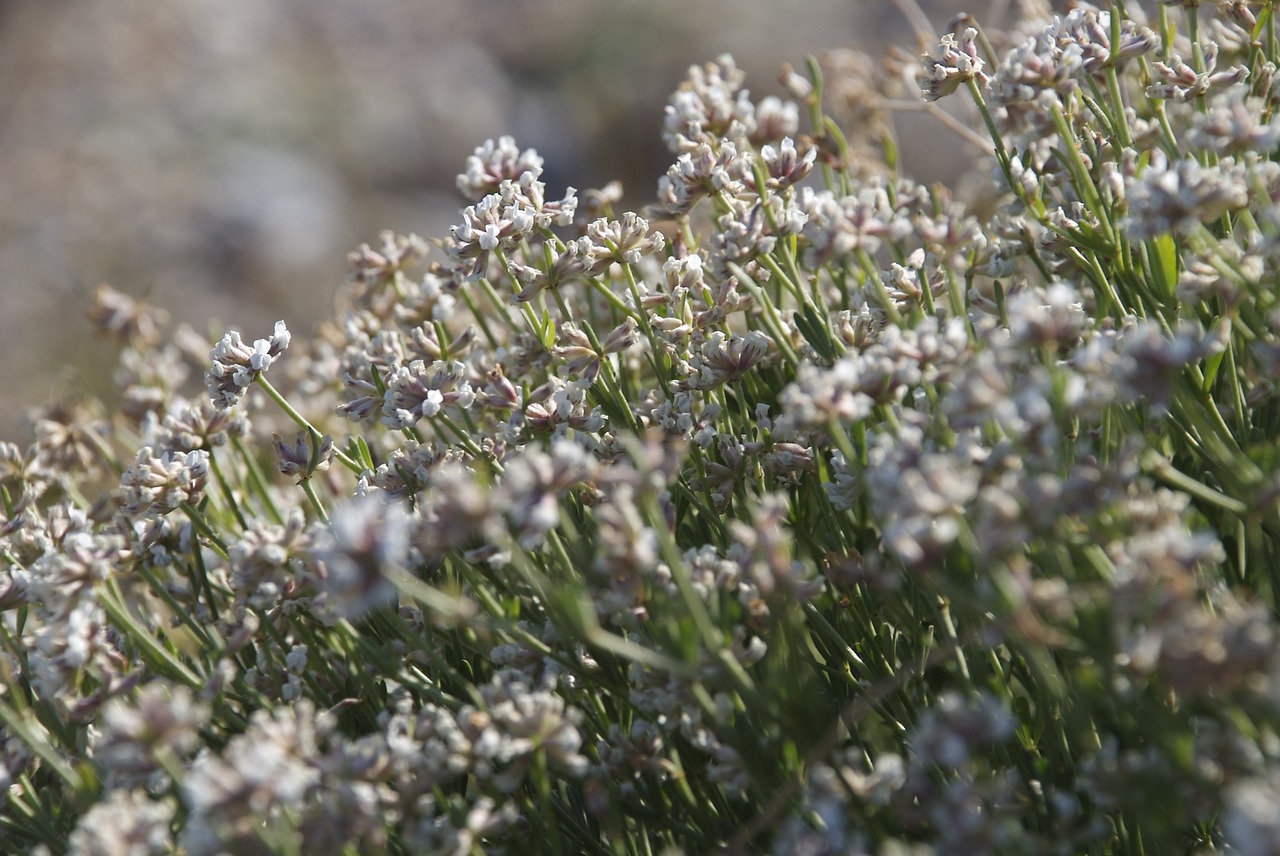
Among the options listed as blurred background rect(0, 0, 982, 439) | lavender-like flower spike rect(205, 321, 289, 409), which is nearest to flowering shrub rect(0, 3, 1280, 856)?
lavender-like flower spike rect(205, 321, 289, 409)

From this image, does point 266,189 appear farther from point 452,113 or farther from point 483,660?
point 483,660

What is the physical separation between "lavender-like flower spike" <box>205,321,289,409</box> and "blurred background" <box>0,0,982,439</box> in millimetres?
4010

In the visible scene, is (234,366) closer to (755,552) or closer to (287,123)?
(755,552)

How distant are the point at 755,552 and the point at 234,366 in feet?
2.47

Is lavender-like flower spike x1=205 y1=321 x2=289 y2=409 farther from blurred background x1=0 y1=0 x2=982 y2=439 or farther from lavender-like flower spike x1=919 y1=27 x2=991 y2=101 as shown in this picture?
blurred background x1=0 y1=0 x2=982 y2=439

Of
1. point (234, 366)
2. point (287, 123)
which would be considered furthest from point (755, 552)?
point (287, 123)

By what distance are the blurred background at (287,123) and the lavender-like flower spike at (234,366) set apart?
401cm

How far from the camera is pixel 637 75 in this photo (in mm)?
6691

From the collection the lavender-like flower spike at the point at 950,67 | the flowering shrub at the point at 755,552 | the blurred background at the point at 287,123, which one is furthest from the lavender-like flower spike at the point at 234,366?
the blurred background at the point at 287,123

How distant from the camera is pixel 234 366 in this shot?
4.87ft

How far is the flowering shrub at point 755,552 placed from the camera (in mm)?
1002

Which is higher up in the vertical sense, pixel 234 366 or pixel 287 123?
pixel 287 123

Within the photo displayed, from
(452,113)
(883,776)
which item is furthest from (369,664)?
(452,113)

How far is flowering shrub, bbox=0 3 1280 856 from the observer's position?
1002mm
